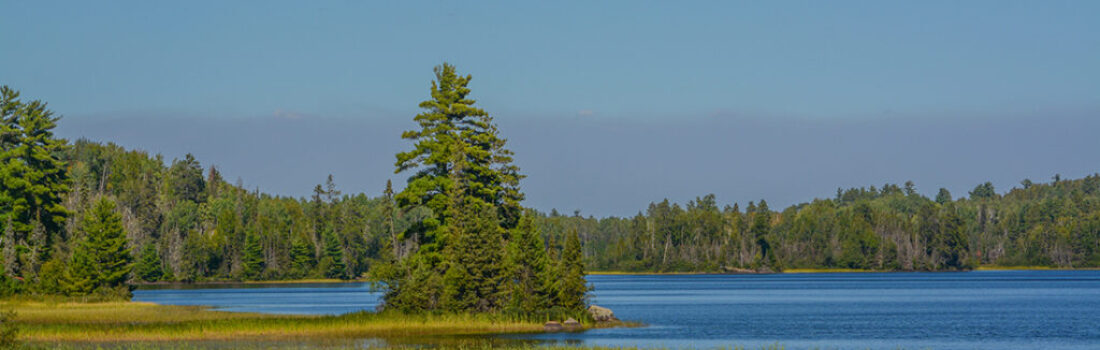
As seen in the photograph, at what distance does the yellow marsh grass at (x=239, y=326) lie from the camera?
58656 mm

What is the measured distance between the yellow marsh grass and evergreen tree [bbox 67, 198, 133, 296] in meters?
19.7

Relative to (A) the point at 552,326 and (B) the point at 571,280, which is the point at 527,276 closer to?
(B) the point at 571,280

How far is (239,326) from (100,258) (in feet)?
150

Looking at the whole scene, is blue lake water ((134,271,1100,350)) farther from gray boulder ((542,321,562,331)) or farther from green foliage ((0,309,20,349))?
green foliage ((0,309,20,349))

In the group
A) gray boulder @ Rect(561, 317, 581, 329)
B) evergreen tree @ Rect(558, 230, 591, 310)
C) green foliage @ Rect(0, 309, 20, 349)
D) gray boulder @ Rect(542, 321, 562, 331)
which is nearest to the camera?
green foliage @ Rect(0, 309, 20, 349)

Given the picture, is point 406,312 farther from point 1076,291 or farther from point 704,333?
point 1076,291

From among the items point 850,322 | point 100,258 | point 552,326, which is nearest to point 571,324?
point 552,326

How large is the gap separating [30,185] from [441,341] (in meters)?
60.0

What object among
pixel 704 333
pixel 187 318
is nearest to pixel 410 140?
pixel 187 318

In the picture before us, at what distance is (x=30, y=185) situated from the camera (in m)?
105

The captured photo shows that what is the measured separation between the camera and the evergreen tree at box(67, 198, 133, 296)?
9800 cm

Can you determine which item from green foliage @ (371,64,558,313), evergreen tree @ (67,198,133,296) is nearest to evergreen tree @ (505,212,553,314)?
green foliage @ (371,64,558,313)

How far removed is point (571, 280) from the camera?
7281cm

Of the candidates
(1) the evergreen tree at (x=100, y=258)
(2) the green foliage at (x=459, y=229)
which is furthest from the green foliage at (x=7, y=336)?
(1) the evergreen tree at (x=100, y=258)
